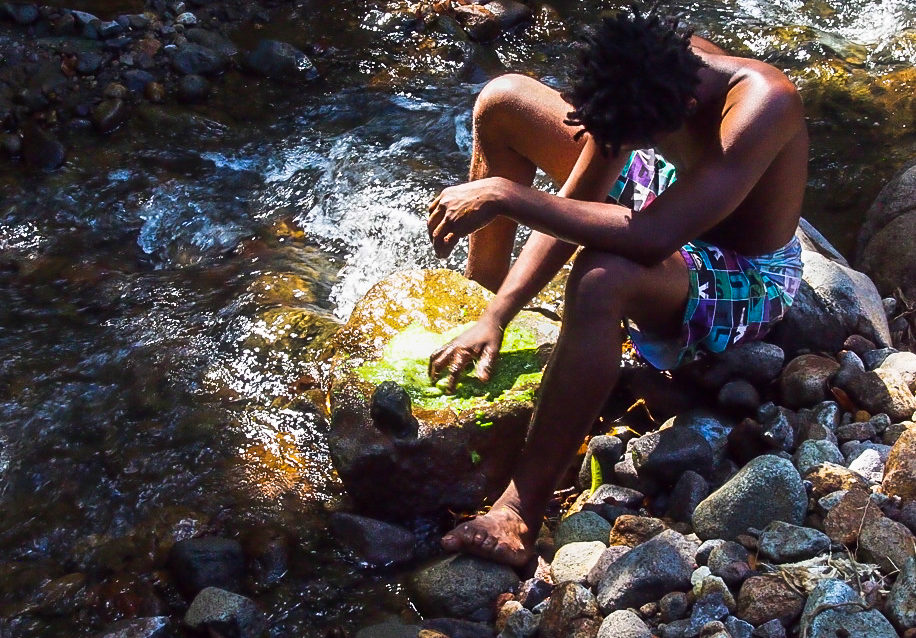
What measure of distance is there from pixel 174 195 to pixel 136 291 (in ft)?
2.96

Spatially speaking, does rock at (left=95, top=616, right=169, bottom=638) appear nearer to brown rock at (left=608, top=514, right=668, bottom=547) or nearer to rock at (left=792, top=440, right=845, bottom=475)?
brown rock at (left=608, top=514, right=668, bottom=547)

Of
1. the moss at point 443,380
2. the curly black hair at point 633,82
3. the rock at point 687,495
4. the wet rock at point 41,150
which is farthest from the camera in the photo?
the wet rock at point 41,150

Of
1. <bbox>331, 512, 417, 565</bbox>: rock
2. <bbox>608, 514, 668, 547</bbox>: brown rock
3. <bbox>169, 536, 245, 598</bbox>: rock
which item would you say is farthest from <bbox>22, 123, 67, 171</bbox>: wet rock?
<bbox>608, 514, 668, 547</bbox>: brown rock

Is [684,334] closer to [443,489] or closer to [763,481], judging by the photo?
[763,481]

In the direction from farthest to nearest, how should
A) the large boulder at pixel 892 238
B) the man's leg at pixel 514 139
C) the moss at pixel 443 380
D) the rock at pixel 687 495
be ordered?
the large boulder at pixel 892 238 → the man's leg at pixel 514 139 → the moss at pixel 443 380 → the rock at pixel 687 495

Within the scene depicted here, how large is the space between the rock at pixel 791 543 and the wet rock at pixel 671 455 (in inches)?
17.0

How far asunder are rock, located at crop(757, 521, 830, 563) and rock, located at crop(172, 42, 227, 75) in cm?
467

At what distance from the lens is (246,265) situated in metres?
4.37

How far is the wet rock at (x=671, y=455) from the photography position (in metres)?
2.86

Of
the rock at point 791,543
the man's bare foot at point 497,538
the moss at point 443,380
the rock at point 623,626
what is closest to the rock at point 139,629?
the man's bare foot at point 497,538

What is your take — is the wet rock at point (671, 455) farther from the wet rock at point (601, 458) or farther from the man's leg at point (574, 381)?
the man's leg at point (574, 381)

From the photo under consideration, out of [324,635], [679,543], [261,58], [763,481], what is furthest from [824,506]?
[261,58]

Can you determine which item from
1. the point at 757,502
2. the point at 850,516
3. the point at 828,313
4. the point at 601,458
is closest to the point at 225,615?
the point at 601,458

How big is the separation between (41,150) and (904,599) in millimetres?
4761
